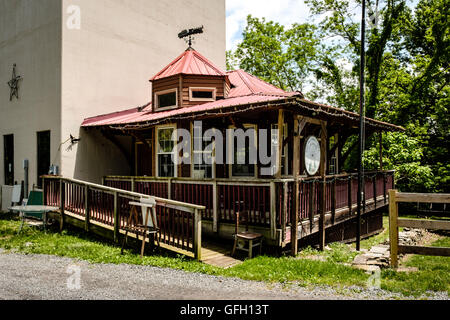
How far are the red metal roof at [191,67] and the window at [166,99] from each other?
2.02 ft

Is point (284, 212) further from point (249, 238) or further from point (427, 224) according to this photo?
point (427, 224)

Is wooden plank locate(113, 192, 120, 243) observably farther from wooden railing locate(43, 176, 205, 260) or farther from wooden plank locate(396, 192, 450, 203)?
wooden plank locate(396, 192, 450, 203)

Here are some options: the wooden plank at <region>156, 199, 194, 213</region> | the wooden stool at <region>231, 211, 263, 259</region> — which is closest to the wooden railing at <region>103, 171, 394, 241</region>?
the wooden stool at <region>231, 211, 263, 259</region>

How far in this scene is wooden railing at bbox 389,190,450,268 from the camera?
261 inches

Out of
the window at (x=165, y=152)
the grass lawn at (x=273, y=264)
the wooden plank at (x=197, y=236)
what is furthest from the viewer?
the window at (x=165, y=152)

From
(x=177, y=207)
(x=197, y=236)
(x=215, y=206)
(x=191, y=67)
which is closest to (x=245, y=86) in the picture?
(x=191, y=67)

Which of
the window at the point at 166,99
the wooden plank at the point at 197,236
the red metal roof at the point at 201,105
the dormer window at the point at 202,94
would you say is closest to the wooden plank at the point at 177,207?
the wooden plank at the point at 197,236

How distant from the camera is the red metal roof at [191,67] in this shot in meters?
12.8

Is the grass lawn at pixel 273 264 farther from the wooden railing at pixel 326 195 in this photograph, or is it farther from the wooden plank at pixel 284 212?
the wooden railing at pixel 326 195

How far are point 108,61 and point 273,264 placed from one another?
1068 centimetres

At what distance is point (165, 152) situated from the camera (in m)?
12.1

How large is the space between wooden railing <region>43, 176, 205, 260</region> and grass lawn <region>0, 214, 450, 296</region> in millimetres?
467
